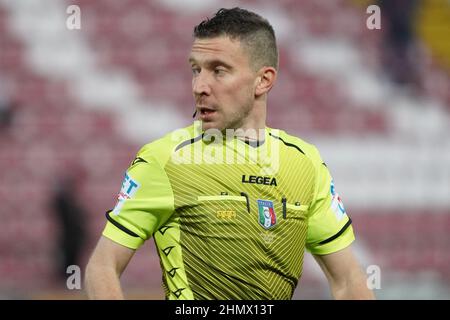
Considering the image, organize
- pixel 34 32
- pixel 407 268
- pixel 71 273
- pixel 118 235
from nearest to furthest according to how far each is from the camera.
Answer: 1. pixel 118 235
2. pixel 71 273
3. pixel 407 268
4. pixel 34 32

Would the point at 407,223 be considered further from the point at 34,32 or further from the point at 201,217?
the point at 201,217

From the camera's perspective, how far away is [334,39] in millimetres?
10711

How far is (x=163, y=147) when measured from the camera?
12.4 ft

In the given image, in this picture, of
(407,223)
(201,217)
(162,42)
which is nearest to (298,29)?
(162,42)

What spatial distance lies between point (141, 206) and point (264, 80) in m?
0.79

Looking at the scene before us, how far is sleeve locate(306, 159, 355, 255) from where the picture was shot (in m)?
3.95

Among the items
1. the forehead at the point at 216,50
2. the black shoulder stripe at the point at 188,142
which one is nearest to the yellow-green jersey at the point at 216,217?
the black shoulder stripe at the point at 188,142

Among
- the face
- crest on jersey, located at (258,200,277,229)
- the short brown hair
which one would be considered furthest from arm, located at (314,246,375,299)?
the short brown hair

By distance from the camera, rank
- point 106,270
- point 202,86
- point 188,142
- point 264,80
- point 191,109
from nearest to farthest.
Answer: point 106,270, point 202,86, point 188,142, point 264,80, point 191,109

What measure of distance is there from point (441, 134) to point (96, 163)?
12.6 feet

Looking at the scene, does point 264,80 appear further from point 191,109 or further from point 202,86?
point 191,109

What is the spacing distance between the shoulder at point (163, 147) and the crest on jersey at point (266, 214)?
0.41 meters

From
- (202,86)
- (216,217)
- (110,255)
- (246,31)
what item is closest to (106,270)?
(110,255)

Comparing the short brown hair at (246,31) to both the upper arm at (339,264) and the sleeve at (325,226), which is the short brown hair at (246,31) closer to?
the sleeve at (325,226)
